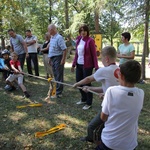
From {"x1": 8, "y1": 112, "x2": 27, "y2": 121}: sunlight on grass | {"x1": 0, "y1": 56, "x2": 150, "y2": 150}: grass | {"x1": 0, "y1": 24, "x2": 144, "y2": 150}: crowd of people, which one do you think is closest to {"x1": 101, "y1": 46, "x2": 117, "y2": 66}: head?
{"x1": 0, "y1": 24, "x2": 144, "y2": 150}: crowd of people

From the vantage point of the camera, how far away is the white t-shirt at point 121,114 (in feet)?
5.98

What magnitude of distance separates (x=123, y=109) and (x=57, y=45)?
3.60 meters

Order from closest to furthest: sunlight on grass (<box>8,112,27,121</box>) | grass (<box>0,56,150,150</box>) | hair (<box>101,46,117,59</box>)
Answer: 1. hair (<box>101,46,117,59</box>)
2. grass (<box>0,56,150,150</box>)
3. sunlight on grass (<box>8,112,27,121</box>)

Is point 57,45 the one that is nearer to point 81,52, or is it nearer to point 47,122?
point 81,52

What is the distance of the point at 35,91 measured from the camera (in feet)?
20.7

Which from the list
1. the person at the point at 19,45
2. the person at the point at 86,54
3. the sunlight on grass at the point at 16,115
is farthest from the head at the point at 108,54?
the person at the point at 19,45

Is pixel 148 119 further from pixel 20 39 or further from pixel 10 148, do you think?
pixel 20 39

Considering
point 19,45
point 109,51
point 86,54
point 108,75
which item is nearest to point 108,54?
point 109,51

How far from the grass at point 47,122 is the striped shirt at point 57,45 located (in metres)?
1.21

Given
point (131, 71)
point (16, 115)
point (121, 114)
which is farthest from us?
point (16, 115)

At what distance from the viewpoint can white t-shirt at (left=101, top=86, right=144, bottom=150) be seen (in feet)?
5.98

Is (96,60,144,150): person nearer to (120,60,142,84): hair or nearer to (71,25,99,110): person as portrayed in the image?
(120,60,142,84): hair

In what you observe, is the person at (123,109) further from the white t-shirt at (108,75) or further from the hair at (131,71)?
the white t-shirt at (108,75)

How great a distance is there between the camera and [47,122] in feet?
13.4
